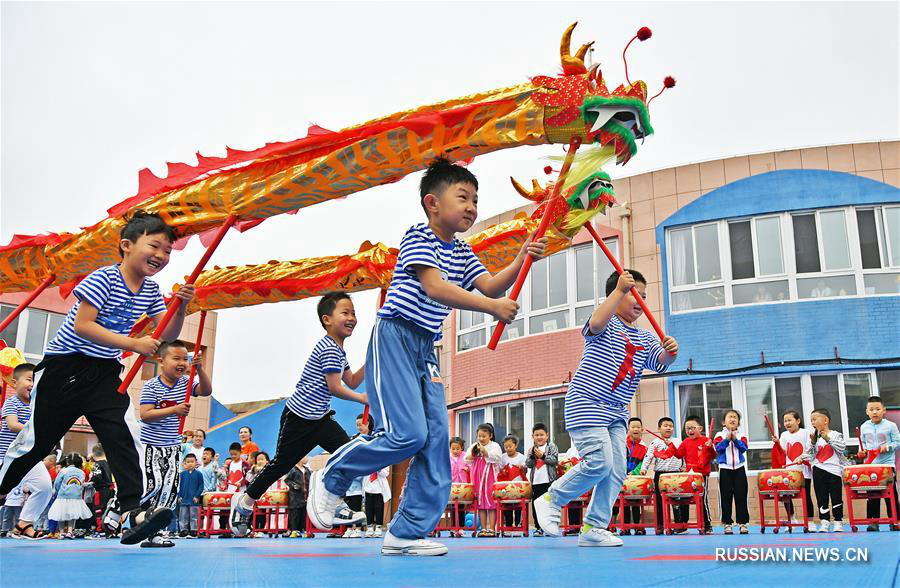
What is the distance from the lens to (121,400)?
4535mm

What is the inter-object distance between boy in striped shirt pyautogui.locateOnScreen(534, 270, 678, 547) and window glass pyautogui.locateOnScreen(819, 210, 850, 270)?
11133mm

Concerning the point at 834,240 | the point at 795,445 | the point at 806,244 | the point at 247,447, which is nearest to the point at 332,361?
the point at 795,445

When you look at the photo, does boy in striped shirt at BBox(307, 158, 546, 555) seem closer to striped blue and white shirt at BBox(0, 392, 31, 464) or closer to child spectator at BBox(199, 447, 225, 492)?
striped blue and white shirt at BBox(0, 392, 31, 464)

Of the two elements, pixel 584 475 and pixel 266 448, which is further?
pixel 266 448

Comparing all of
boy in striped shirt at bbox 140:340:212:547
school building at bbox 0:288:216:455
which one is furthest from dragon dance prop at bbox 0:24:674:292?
school building at bbox 0:288:216:455

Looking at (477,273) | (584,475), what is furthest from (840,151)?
(477,273)

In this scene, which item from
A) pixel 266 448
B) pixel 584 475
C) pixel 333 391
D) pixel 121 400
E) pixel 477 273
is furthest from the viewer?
pixel 266 448

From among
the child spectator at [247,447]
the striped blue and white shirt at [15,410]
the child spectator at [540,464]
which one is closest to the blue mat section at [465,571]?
the striped blue and white shirt at [15,410]

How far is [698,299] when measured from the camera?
16.0 m

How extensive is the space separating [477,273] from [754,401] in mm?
12242

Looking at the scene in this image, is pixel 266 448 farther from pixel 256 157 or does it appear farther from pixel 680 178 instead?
pixel 256 157

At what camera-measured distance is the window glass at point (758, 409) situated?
14625mm

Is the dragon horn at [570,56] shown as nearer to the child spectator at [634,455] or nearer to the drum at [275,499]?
the child spectator at [634,455]

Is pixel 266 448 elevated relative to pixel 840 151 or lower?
lower
